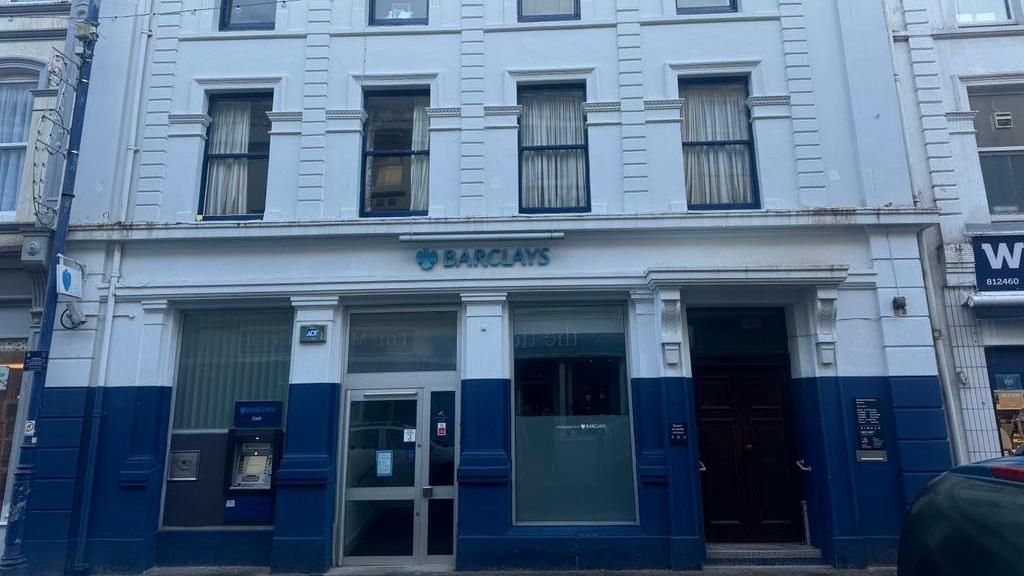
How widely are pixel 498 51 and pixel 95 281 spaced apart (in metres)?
6.53

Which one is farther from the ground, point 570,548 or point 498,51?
point 498,51

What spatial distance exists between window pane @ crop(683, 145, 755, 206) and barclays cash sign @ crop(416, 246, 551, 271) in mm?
2332

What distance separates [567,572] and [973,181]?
774 centimetres

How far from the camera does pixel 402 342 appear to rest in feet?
28.4

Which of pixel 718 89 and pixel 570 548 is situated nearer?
pixel 570 548

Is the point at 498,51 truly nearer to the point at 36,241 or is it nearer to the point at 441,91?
the point at 441,91

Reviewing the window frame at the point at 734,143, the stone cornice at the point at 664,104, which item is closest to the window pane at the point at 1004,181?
the window frame at the point at 734,143

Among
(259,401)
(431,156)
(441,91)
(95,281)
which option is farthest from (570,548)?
(95,281)

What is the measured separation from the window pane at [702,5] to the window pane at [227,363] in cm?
743

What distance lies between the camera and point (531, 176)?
29.1ft

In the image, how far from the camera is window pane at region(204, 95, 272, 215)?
29.5ft

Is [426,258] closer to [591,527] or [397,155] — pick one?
[397,155]

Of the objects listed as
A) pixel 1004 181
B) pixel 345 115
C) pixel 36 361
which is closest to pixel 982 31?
pixel 1004 181

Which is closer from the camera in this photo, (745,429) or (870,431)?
(870,431)
